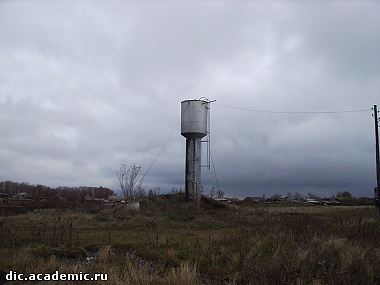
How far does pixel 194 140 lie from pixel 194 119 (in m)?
1.69

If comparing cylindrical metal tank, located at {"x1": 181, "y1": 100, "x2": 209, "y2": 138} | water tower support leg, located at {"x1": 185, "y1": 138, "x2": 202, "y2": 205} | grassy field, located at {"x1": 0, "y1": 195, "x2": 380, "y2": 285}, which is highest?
cylindrical metal tank, located at {"x1": 181, "y1": 100, "x2": 209, "y2": 138}

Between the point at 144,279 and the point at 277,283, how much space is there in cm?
256

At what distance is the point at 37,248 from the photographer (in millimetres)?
10023

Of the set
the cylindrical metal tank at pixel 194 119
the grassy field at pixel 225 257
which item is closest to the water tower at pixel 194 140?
the cylindrical metal tank at pixel 194 119

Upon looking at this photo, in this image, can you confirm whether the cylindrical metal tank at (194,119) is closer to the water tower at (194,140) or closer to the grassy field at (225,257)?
the water tower at (194,140)

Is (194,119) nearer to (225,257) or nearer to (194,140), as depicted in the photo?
(194,140)

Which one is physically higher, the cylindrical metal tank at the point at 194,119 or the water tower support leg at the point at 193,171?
the cylindrical metal tank at the point at 194,119

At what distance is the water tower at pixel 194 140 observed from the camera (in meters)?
28.3

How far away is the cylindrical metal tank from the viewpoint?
28.3m

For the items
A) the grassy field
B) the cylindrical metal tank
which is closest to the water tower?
the cylindrical metal tank

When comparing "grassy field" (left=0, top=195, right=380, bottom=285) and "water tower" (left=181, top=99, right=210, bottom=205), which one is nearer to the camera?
"grassy field" (left=0, top=195, right=380, bottom=285)

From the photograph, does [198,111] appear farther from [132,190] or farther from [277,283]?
[277,283]

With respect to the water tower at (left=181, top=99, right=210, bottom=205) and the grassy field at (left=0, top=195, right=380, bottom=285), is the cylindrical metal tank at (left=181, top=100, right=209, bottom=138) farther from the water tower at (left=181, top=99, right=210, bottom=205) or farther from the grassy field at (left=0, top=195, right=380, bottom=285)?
the grassy field at (left=0, top=195, right=380, bottom=285)

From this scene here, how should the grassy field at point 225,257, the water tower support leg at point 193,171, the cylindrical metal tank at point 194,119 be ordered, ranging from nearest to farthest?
the grassy field at point 225,257 < the cylindrical metal tank at point 194,119 < the water tower support leg at point 193,171
